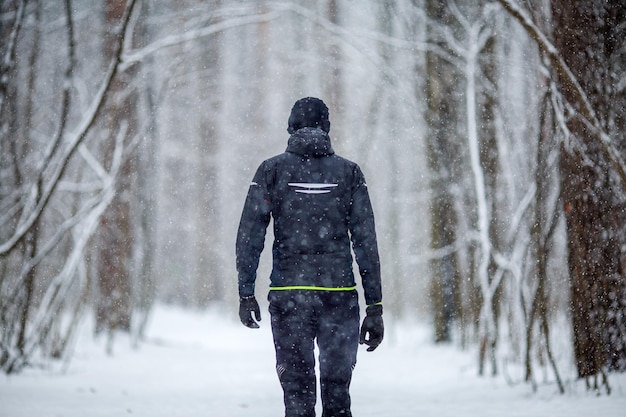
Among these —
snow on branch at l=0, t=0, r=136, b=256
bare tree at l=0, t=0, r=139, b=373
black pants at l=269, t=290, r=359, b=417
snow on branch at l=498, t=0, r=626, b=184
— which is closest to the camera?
black pants at l=269, t=290, r=359, b=417

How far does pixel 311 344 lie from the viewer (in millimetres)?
3225

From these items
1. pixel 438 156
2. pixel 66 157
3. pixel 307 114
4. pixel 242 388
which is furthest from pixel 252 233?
pixel 438 156

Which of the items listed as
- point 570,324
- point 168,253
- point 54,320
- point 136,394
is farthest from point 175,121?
point 570,324

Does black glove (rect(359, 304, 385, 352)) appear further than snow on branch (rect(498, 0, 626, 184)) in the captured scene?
No

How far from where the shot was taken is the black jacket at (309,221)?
3229mm

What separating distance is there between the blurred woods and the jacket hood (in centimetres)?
200

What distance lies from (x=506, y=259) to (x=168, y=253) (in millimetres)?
18481

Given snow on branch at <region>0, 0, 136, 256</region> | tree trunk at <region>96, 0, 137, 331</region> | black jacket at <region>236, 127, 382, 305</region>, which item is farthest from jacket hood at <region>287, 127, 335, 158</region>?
tree trunk at <region>96, 0, 137, 331</region>

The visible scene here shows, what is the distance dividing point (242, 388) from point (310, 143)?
3694 millimetres

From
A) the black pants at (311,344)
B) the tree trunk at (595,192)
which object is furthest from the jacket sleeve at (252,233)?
the tree trunk at (595,192)

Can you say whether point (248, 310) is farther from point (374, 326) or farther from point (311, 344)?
point (374, 326)

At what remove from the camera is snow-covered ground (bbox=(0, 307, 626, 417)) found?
4527mm

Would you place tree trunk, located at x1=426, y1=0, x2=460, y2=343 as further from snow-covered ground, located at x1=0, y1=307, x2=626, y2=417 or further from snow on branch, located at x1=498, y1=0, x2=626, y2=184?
snow on branch, located at x1=498, y1=0, x2=626, y2=184

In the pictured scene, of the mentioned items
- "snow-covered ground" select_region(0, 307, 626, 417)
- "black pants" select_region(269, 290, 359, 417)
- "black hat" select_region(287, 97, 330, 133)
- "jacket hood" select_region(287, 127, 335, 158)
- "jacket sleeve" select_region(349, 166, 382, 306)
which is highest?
"black hat" select_region(287, 97, 330, 133)
